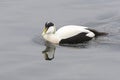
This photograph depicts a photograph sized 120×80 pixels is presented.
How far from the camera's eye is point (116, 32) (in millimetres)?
15555

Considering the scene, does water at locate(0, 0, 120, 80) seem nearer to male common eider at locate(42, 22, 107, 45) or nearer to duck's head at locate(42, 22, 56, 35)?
male common eider at locate(42, 22, 107, 45)

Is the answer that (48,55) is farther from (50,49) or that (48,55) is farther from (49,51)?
(50,49)

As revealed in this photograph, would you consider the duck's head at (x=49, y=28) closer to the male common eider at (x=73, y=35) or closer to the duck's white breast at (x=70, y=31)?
the male common eider at (x=73, y=35)

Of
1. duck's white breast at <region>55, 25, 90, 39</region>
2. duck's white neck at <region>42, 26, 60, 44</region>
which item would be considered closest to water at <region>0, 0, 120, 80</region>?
duck's white neck at <region>42, 26, 60, 44</region>

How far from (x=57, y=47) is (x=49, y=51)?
15.9 inches

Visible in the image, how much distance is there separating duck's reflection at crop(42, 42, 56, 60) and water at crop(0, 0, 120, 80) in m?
0.13

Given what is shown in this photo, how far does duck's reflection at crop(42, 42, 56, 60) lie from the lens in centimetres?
1425

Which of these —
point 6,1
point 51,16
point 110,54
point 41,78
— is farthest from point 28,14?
point 41,78

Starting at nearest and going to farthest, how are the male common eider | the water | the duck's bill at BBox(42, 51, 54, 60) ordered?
the water < the duck's bill at BBox(42, 51, 54, 60) < the male common eider

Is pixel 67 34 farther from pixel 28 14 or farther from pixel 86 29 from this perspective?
pixel 28 14

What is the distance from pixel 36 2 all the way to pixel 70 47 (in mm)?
5117

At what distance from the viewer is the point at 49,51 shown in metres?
14.7

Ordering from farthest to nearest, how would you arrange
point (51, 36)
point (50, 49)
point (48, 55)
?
1. point (51, 36)
2. point (50, 49)
3. point (48, 55)

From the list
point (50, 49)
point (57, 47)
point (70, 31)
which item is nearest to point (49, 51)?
point (50, 49)
